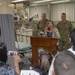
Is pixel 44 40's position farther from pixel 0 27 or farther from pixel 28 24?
pixel 28 24

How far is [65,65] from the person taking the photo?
3.73ft

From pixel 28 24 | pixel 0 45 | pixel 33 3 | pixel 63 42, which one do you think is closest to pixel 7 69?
pixel 0 45

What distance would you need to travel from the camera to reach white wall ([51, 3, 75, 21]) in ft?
27.6

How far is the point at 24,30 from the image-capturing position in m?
7.18

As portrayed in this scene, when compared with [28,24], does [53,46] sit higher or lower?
lower

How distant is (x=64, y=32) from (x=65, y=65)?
4.60 m

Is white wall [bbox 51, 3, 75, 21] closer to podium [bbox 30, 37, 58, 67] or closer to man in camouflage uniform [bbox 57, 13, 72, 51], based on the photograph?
man in camouflage uniform [bbox 57, 13, 72, 51]

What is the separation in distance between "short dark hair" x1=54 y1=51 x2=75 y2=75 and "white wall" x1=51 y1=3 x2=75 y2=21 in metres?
7.24

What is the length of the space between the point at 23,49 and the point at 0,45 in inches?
138

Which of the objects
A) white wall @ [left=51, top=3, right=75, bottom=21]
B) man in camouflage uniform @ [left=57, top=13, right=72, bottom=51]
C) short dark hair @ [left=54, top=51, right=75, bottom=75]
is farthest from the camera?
white wall @ [left=51, top=3, right=75, bottom=21]

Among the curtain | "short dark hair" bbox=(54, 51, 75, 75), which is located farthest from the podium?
"short dark hair" bbox=(54, 51, 75, 75)

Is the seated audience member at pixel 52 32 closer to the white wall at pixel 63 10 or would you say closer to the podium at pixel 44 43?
the podium at pixel 44 43

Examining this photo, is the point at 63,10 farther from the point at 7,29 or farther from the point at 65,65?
the point at 65,65

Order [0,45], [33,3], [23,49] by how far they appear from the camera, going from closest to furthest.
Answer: [0,45]
[23,49]
[33,3]
